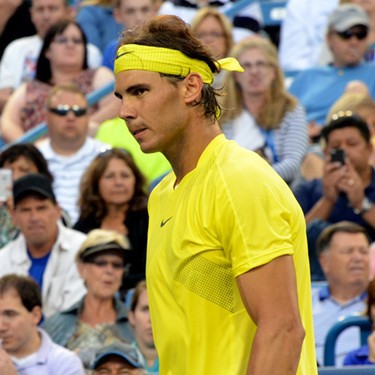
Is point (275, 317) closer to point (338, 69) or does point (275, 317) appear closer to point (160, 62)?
point (160, 62)

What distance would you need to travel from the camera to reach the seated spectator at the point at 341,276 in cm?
725

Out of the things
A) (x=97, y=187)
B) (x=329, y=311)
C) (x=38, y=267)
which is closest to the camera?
(x=329, y=311)

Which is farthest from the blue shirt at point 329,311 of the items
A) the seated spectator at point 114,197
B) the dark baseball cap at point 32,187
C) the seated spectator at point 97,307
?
the dark baseball cap at point 32,187

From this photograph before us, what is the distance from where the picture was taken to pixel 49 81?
10.3m

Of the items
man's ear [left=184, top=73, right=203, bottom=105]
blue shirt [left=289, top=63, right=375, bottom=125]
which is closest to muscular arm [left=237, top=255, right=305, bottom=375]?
man's ear [left=184, top=73, right=203, bottom=105]

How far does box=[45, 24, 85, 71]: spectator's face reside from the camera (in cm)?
1018

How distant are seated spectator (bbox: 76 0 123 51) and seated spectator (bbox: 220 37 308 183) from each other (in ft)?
9.13

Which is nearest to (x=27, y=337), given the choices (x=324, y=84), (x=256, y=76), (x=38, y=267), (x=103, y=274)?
(x=103, y=274)

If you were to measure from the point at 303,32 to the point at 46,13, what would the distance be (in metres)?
2.34

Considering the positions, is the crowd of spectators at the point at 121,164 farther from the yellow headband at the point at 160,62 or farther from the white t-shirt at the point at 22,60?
the yellow headband at the point at 160,62

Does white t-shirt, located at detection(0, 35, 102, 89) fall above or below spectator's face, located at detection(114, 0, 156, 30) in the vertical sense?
below

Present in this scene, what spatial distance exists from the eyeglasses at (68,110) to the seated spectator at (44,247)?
1.24 m

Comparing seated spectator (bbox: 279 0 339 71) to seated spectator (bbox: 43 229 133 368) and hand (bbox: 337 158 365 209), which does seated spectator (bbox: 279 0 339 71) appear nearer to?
hand (bbox: 337 158 365 209)

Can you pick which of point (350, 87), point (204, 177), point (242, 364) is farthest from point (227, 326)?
point (350, 87)
